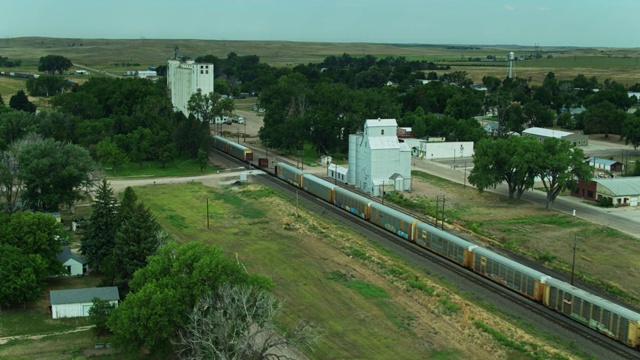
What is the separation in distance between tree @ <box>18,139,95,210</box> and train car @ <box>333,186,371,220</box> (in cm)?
2395

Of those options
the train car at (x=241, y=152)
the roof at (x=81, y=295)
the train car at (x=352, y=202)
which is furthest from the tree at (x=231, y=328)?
the train car at (x=241, y=152)

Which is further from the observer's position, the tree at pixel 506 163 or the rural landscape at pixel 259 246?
the tree at pixel 506 163

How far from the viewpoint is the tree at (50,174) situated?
6275 centimetres

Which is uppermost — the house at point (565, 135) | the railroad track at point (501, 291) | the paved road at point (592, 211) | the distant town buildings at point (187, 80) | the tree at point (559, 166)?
the distant town buildings at point (187, 80)

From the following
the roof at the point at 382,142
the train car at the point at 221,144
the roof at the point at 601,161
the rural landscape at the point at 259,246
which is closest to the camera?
the rural landscape at the point at 259,246

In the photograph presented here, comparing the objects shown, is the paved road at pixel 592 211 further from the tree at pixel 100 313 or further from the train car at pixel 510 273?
the tree at pixel 100 313

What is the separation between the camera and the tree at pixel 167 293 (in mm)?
33000

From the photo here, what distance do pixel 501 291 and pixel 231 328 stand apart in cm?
2024

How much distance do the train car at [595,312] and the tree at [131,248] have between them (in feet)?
79.2

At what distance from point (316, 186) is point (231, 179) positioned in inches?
610

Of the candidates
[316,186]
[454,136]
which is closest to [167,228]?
[316,186]

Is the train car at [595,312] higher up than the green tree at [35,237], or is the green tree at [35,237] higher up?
the green tree at [35,237]

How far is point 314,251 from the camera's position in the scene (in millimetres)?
54500

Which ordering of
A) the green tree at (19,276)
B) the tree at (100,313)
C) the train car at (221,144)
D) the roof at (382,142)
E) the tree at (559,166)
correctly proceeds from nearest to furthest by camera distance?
1. the tree at (100,313)
2. the green tree at (19,276)
3. the tree at (559,166)
4. the roof at (382,142)
5. the train car at (221,144)
